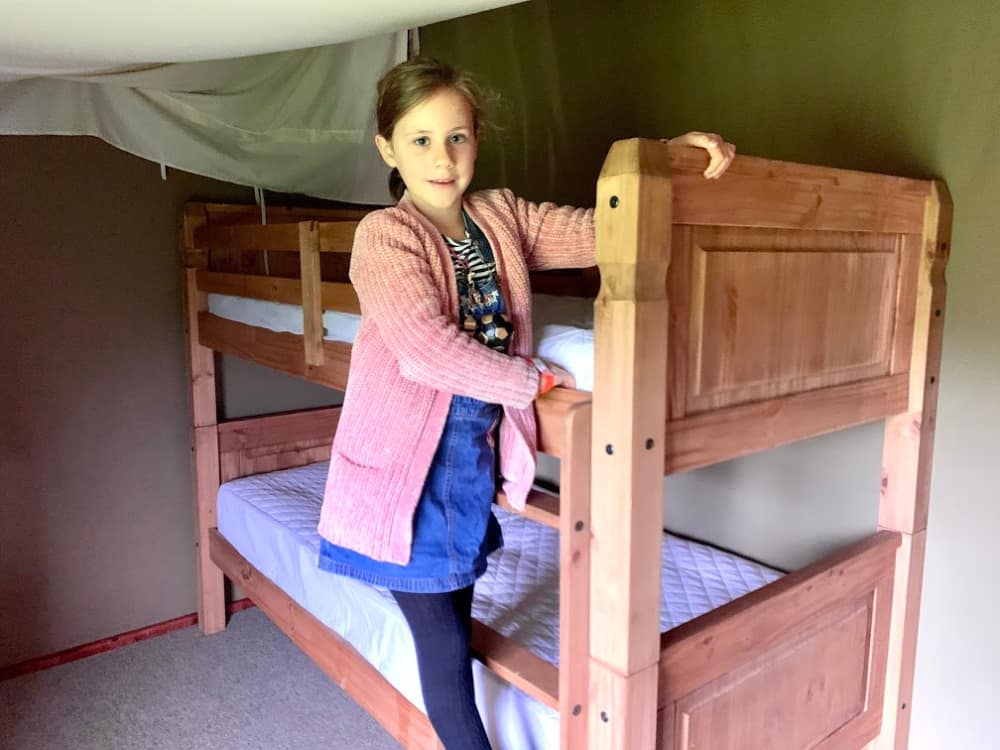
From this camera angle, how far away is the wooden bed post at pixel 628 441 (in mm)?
963

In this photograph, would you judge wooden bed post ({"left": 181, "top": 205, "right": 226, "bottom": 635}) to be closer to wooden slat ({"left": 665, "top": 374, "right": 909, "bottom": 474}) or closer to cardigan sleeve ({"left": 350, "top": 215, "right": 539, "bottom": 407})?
cardigan sleeve ({"left": 350, "top": 215, "right": 539, "bottom": 407})

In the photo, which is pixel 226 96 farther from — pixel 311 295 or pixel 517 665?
pixel 517 665

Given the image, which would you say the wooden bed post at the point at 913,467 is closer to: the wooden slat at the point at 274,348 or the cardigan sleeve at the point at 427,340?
the cardigan sleeve at the point at 427,340

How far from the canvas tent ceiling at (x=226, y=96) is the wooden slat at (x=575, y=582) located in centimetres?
75

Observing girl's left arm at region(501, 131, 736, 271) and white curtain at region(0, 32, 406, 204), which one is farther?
white curtain at region(0, 32, 406, 204)

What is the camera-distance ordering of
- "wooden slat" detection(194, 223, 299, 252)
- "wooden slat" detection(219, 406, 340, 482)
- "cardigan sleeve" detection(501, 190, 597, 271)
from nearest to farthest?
1. "cardigan sleeve" detection(501, 190, 597, 271)
2. "wooden slat" detection(194, 223, 299, 252)
3. "wooden slat" detection(219, 406, 340, 482)

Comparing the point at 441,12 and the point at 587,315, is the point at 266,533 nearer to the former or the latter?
the point at 587,315

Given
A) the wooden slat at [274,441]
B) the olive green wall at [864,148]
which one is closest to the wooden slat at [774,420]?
the olive green wall at [864,148]

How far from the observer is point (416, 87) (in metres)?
1.15

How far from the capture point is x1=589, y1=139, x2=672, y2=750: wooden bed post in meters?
0.96

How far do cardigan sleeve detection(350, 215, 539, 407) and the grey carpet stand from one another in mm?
1193

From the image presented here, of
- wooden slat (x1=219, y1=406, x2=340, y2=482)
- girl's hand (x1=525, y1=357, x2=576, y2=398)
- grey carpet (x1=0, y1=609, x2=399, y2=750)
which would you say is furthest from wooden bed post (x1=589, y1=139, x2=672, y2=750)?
wooden slat (x1=219, y1=406, x2=340, y2=482)

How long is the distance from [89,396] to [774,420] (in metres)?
1.87

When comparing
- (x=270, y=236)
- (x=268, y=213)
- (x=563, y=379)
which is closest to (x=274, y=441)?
(x=268, y=213)
